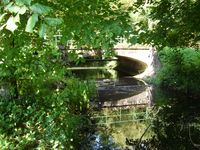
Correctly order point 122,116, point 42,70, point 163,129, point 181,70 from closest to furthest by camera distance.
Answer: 1. point 42,70
2. point 163,129
3. point 122,116
4. point 181,70

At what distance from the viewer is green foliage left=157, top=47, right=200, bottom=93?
51.0 feet

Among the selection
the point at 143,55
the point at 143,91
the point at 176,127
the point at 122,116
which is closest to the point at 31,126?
the point at 176,127

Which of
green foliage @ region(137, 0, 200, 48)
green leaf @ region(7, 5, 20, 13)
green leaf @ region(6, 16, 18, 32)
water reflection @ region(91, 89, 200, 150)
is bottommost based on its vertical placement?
water reflection @ region(91, 89, 200, 150)

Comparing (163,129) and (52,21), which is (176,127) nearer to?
(163,129)

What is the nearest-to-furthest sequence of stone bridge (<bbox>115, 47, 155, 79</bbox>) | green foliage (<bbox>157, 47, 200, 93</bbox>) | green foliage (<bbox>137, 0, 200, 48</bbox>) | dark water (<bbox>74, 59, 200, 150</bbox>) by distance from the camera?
1. green foliage (<bbox>137, 0, 200, 48</bbox>)
2. dark water (<bbox>74, 59, 200, 150</bbox>)
3. green foliage (<bbox>157, 47, 200, 93</bbox>)
4. stone bridge (<bbox>115, 47, 155, 79</bbox>)

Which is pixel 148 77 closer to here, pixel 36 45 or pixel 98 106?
pixel 98 106

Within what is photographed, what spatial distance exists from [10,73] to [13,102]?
611 millimetres

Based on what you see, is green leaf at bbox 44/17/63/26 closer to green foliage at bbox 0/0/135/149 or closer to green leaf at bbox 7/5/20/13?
green leaf at bbox 7/5/20/13

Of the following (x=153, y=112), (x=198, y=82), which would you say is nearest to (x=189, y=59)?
(x=198, y=82)

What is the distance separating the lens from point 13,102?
671cm

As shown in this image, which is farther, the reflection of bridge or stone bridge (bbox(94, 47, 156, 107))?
stone bridge (bbox(94, 47, 156, 107))

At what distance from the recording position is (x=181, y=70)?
16.4 meters

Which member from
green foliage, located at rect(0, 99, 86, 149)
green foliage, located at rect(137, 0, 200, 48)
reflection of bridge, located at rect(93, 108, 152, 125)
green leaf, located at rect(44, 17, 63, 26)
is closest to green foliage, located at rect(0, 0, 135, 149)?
green foliage, located at rect(0, 99, 86, 149)

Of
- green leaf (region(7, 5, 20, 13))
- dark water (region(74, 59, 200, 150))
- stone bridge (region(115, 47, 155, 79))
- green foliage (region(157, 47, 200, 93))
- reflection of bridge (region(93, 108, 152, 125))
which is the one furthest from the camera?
stone bridge (region(115, 47, 155, 79))
